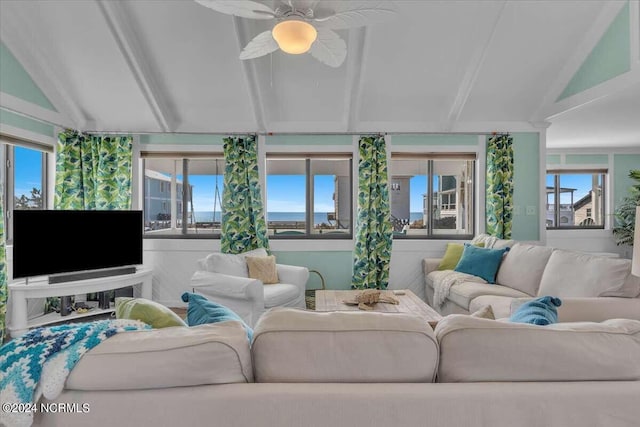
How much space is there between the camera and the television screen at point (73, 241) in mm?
3258

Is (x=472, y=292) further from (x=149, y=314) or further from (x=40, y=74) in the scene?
(x=40, y=74)

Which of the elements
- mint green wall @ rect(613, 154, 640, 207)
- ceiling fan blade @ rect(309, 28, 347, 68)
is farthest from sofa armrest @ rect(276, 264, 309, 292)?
mint green wall @ rect(613, 154, 640, 207)

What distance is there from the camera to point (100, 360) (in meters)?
0.92

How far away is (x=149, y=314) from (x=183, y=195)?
12.8 feet

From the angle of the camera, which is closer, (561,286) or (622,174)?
(561,286)

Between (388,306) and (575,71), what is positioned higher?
(575,71)

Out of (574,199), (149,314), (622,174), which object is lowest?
(149,314)

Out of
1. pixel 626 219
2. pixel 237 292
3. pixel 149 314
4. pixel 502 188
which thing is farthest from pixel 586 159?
pixel 149 314

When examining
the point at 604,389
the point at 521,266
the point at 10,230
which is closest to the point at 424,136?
the point at 521,266

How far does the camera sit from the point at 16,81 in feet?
11.4

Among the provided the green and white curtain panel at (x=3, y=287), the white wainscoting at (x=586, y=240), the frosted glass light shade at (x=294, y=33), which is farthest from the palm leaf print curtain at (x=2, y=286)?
the white wainscoting at (x=586, y=240)

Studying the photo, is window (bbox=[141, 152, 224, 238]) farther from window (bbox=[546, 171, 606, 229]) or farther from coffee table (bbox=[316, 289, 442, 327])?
window (bbox=[546, 171, 606, 229])

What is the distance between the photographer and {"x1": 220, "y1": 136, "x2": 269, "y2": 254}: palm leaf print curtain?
4.44 m

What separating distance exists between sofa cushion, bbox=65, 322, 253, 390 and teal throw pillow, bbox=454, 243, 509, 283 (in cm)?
335
